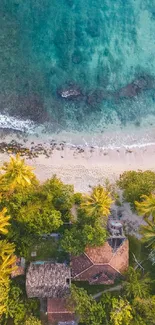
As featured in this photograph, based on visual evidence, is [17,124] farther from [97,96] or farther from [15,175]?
[15,175]

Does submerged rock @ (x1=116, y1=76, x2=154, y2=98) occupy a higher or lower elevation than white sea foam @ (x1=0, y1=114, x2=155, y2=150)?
higher

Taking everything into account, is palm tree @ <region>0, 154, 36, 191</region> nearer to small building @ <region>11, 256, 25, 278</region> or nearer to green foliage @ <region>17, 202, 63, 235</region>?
green foliage @ <region>17, 202, 63, 235</region>

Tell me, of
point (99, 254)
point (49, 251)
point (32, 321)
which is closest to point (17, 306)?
point (32, 321)

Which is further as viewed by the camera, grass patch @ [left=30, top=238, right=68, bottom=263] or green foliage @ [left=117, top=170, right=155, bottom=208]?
grass patch @ [left=30, top=238, right=68, bottom=263]

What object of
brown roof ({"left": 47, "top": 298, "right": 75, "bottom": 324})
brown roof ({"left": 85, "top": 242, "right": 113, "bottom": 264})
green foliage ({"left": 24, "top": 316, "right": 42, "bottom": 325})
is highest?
brown roof ({"left": 85, "top": 242, "right": 113, "bottom": 264})

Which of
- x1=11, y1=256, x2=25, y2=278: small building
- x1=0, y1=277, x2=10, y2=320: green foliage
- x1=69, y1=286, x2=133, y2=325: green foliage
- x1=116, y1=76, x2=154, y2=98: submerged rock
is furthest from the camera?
x1=116, y1=76, x2=154, y2=98: submerged rock

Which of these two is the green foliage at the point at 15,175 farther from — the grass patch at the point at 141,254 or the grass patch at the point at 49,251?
the grass patch at the point at 141,254

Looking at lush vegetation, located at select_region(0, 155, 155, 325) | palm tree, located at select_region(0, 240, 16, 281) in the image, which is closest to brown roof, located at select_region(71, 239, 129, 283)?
lush vegetation, located at select_region(0, 155, 155, 325)
